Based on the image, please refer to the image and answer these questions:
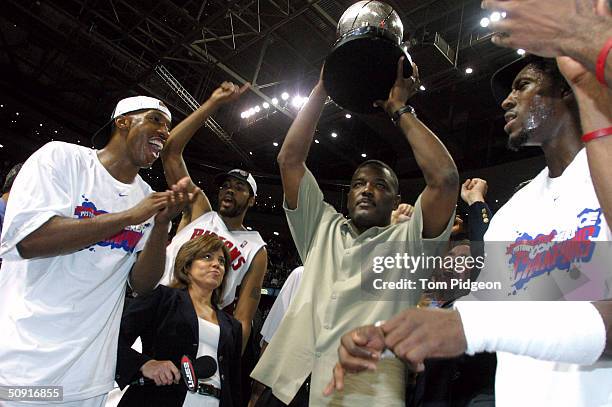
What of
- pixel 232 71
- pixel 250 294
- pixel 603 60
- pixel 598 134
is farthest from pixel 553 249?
pixel 232 71

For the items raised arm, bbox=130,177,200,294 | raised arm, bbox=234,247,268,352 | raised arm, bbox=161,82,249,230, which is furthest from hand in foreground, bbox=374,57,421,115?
raised arm, bbox=234,247,268,352

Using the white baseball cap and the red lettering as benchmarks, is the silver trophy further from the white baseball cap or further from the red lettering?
the red lettering

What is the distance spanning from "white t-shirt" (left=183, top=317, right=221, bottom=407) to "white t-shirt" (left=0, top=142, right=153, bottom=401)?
1.66 ft

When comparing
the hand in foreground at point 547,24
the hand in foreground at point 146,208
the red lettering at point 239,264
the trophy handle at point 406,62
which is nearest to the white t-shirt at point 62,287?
the hand in foreground at point 146,208

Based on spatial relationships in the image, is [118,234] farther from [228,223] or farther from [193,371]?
[228,223]

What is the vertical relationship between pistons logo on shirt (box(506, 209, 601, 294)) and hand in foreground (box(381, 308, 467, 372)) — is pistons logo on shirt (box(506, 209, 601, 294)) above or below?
above

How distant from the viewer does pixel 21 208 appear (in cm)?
180

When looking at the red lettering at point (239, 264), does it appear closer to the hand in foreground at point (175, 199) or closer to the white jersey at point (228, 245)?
the white jersey at point (228, 245)

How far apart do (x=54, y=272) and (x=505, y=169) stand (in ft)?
33.9

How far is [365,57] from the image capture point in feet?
6.73

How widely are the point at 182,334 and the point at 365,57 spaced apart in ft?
5.59

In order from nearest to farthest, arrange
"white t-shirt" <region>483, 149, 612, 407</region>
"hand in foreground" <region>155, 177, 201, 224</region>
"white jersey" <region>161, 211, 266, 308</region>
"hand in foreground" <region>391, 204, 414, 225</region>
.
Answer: "white t-shirt" <region>483, 149, 612, 407</region> < "hand in foreground" <region>155, 177, 201, 224</region> < "hand in foreground" <region>391, 204, 414, 225</region> < "white jersey" <region>161, 211, 266, 308</region>

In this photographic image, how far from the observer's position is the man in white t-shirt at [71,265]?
1777 millimetres

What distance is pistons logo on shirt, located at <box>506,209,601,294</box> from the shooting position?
1285 mm
